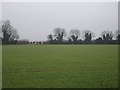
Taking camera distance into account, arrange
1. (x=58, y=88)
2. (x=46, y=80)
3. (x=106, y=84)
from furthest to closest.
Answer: (x=46, y=80) < (x=106, y=84) < (x=58, y=88)

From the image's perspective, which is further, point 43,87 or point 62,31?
point 62,31

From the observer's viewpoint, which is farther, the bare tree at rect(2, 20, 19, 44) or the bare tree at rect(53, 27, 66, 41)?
the bare tree at rect(53, 27, 66, 41)

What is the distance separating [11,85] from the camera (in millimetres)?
6898

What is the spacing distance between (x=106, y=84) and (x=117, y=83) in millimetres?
393

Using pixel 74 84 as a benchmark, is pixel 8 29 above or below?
above

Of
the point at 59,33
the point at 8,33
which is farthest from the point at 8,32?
the point at 59,33

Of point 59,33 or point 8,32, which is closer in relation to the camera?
point 8,32

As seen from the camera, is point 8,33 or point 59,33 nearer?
point 8,33

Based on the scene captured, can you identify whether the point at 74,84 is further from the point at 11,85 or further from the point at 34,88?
the point at 11,85

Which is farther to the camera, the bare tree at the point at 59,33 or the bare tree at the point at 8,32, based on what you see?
the bare tree at the point at 59,33

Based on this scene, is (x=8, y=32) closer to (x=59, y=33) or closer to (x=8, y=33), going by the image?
(x=8, y=33)

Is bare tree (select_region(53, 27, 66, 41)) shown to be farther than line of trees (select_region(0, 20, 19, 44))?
Yes

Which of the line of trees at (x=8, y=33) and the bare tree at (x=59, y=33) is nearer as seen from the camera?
the line of trees at (x=8, y=33)

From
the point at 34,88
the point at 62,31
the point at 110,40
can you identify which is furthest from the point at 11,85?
the point at 62,31
